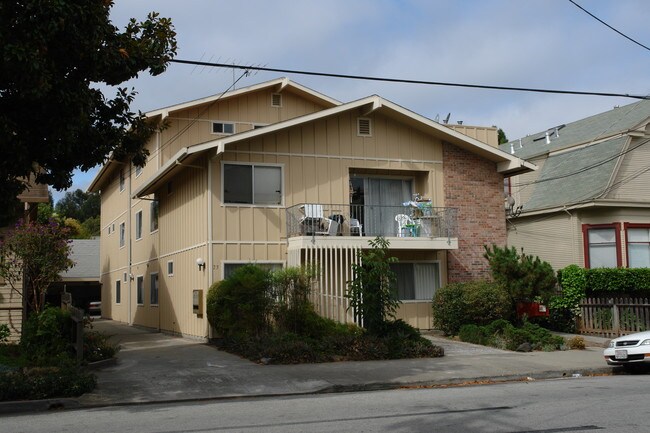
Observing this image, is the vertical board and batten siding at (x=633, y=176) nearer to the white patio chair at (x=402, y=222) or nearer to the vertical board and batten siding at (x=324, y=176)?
the vertical board and batten siding at (x=324, y=176)

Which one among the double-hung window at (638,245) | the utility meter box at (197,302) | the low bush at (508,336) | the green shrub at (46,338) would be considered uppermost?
the double-hung window at (638,245)

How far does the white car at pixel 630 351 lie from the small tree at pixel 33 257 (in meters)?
13.3

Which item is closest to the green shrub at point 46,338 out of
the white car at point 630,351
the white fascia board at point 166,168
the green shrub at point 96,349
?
the green shrub at point 96,349

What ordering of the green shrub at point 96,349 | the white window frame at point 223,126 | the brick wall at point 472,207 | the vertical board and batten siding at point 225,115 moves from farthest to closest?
the white window frame at point 223,126 → the vertical board and batten siding at point 225,115 → the brick wall at point 472,207 → the green shrub at point 96,349

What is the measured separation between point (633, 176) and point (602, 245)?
113 inches

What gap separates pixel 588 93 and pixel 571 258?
460 inches

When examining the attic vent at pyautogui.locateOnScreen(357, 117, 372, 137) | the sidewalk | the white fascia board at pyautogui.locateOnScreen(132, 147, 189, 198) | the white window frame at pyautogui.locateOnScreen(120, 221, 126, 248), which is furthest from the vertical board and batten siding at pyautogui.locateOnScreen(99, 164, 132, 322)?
the sidewalk

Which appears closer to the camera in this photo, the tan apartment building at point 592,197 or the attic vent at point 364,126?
the attic vent at point 364,126

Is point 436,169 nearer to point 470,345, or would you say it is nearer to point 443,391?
point 470,345

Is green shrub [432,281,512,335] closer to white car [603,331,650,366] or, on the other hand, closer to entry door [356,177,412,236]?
entry door [356,177,412,236]

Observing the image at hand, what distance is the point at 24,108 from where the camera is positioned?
11.2m

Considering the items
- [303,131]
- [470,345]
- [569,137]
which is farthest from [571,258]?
[303,131]

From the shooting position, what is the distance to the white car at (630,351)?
46.9 feet

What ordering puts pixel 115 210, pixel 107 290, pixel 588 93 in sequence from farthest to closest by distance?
pixel 107 290 → pixel 115 210 → pixel 588 93
